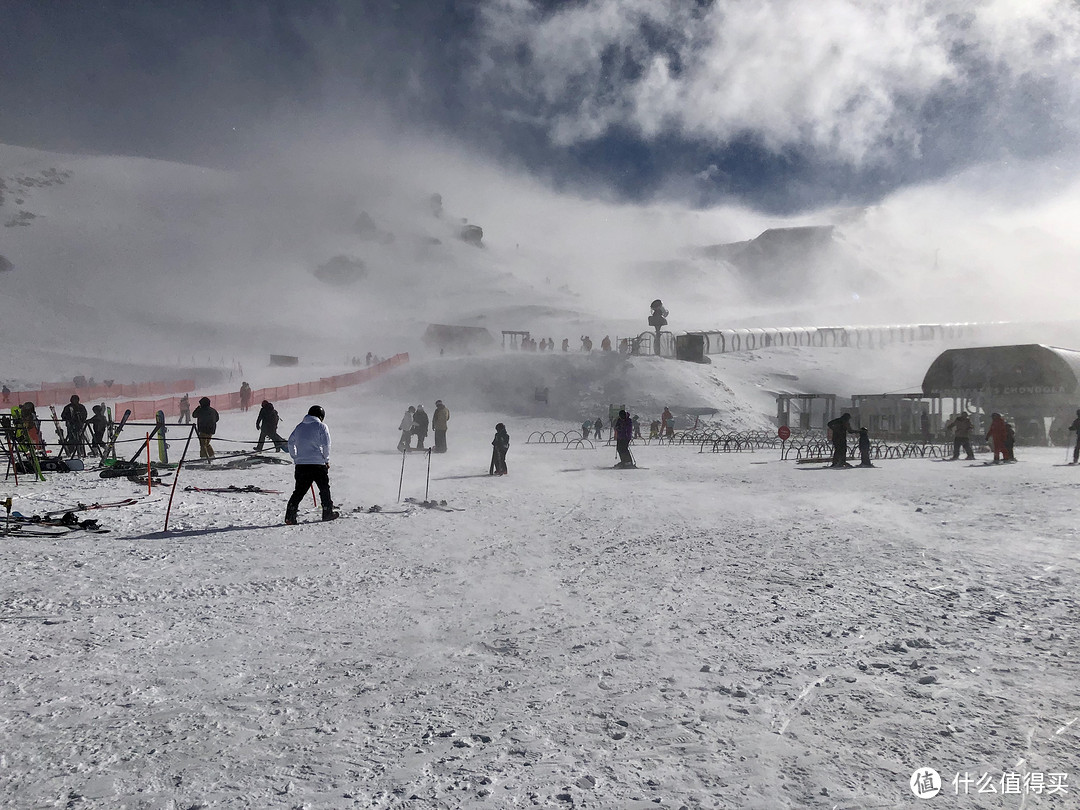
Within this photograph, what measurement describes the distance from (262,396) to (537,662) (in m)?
36.4

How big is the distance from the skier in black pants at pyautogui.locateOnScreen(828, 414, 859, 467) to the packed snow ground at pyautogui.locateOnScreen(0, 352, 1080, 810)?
8.30 metres

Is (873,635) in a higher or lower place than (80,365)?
lower

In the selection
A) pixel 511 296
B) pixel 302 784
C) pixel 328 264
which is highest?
pixel 328 264

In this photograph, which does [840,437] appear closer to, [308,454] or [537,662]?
[308,454]

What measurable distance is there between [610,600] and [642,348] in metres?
50.7

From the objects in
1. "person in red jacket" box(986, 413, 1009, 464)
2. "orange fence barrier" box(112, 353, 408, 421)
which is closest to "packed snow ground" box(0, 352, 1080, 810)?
"person in red jacket" box(986, 413, 1009, 464)

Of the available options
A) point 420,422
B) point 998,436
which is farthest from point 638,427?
point 998,436

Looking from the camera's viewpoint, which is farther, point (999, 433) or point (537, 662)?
point (999, 433)

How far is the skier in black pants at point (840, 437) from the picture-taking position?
57.6 feet

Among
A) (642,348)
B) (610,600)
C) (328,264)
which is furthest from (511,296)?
(610,600)

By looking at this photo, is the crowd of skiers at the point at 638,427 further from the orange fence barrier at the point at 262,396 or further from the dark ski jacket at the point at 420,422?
the orange fence barrier at the point at 262,396

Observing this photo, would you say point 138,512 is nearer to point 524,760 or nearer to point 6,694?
point 6,694

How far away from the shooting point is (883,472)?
16.6 meters

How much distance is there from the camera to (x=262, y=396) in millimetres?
37062
